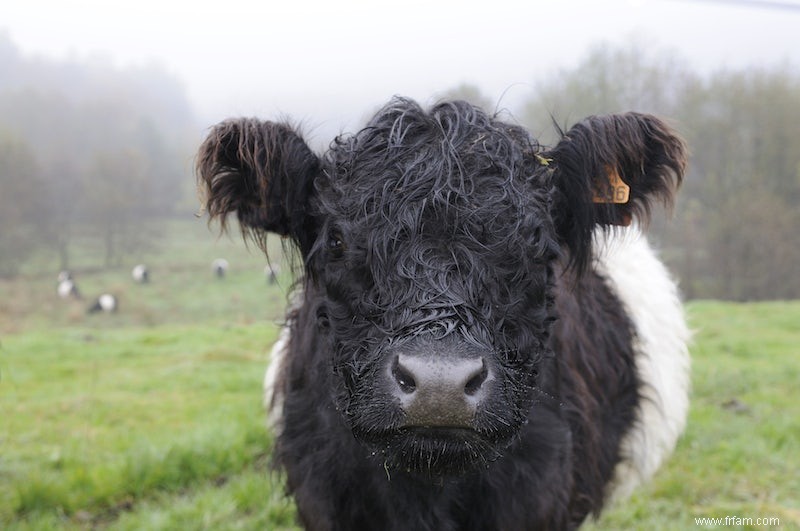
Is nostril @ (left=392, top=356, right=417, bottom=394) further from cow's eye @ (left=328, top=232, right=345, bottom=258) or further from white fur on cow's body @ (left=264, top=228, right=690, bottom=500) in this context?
white fur on cow's body @ (left=264, top=228, right=690, bottom=500)

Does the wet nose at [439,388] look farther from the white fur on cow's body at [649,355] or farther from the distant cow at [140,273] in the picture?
the distant cow at [140,273]

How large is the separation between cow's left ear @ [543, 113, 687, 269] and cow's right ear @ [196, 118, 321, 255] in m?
0.97

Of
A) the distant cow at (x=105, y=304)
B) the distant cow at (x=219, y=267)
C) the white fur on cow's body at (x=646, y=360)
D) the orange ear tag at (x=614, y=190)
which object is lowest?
the distant cow at (x=105, y=304)

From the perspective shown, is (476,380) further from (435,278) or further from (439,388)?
Answer: (435,278)

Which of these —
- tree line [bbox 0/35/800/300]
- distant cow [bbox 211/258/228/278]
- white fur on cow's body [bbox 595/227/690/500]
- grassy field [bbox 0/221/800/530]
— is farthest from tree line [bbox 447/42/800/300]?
white fur on cow's body [bbox 595/227/690/500]

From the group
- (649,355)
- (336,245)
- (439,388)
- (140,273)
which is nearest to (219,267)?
(140,273)

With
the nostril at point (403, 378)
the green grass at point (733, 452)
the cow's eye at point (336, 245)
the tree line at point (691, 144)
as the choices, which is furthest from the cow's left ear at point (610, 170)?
the tree line at point (691, 144)

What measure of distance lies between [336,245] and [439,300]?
22.0 inches

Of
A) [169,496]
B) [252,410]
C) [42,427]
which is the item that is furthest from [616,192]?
[42,427]

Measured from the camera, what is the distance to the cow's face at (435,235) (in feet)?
5.76

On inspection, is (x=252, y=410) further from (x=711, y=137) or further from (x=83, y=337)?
(x=711, y=137)

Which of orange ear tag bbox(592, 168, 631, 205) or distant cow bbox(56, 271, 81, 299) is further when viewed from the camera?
distant cow bbox(56, 271, 81, 299)

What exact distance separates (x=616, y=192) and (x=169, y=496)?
3.41m

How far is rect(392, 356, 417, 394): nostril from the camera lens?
1.67 metres
